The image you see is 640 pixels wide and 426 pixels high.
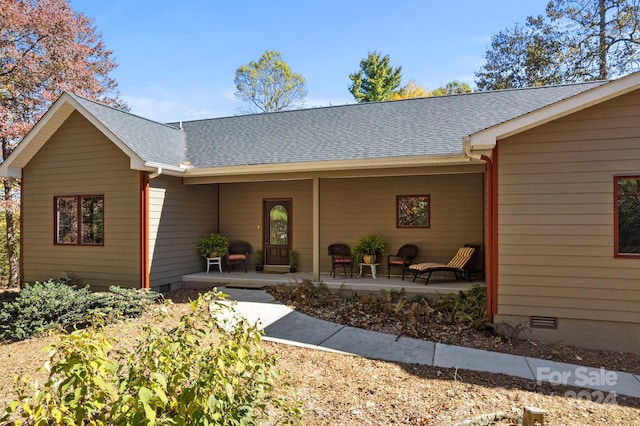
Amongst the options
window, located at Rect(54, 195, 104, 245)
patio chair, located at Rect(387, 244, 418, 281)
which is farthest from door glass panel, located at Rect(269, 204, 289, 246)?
window, located at Rect(54, 195, 104, 245)

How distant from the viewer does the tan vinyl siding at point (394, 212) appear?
912 centimetres

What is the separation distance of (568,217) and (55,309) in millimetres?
8656

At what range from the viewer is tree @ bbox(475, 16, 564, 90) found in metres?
19.1

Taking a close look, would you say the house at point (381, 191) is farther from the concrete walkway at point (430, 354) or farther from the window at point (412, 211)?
the concrete walkway at point (430, 354)

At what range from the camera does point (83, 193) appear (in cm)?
916

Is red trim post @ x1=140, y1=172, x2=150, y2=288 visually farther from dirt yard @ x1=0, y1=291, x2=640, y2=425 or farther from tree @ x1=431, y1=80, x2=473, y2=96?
tree @ x1=431, y1=80, x2=473, y2=96

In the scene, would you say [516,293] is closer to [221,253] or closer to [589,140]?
[589,140]

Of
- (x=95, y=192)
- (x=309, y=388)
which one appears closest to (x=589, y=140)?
(x=309, y=388)

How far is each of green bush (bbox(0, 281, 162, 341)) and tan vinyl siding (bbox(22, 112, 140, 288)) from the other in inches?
53.9

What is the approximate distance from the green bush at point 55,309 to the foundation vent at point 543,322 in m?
6.73

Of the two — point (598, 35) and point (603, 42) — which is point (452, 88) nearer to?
point (598, 35)

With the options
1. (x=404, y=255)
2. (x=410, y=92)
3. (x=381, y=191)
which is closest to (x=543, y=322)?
(x=404, y=255)

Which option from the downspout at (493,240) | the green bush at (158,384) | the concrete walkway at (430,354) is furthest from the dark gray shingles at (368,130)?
the green bush at (158,384)

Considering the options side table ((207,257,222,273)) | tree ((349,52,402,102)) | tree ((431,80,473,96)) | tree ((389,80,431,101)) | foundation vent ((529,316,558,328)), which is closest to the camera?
foundation vent ((529,316,558,328))
